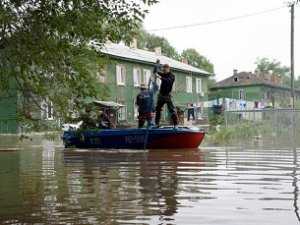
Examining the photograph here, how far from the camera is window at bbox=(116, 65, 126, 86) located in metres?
50.1

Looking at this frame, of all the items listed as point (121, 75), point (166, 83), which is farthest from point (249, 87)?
point (166, 83)

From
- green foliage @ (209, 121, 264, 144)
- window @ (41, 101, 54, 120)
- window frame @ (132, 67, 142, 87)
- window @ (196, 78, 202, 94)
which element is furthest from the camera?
window @ (196, 78, 202, 94)

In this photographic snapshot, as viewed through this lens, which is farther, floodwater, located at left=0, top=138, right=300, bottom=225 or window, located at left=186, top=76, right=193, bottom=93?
A: window, located at left=186, top=76, right=193, bottom=93

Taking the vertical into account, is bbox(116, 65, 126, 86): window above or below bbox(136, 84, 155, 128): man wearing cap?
above

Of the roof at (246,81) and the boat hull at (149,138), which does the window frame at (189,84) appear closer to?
the roof at (246,81)

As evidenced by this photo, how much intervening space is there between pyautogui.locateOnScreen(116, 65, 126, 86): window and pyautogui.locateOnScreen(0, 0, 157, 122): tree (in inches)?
1526

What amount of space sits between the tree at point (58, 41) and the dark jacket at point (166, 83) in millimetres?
7270

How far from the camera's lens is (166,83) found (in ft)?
61.0

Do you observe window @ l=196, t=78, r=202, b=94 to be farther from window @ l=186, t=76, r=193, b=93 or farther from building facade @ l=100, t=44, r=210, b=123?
building facade @ l=100, t=44, r=210, b=123

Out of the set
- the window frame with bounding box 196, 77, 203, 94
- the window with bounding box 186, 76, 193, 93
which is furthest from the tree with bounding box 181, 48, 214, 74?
the window with bounding box 186, 76, 193, 93

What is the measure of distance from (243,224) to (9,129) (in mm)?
35371

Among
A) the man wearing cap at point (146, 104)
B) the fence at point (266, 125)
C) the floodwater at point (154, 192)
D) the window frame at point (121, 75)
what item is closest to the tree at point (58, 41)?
the floodwater at point (154, 192)

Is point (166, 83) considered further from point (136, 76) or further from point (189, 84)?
point (189, 84)

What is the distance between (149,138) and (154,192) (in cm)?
1058
